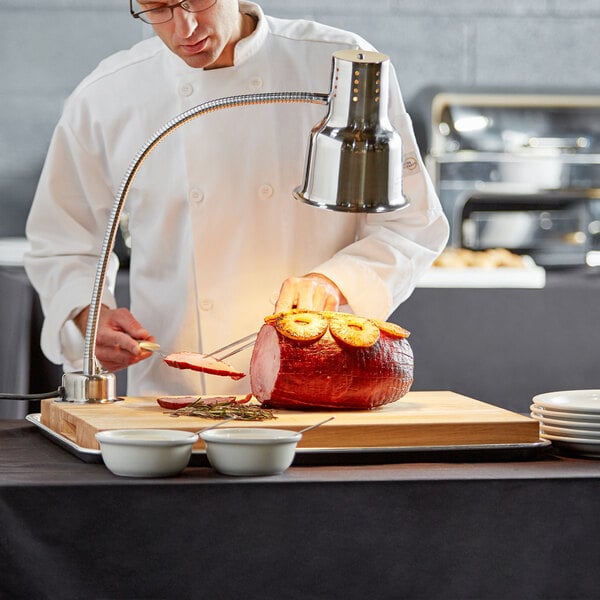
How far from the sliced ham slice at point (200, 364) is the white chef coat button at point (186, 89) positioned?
519 mm

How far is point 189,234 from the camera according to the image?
2.16 meters

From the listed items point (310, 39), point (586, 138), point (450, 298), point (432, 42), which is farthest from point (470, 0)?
point (310, 39)

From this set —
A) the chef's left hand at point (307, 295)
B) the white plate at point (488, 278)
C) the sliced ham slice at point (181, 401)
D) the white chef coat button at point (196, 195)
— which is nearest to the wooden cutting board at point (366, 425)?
the sliced ham slice at point (181, 401)

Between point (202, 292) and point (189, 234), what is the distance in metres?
0.11

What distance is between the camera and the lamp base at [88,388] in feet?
5.79

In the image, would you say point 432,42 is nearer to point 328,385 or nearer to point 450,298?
point 450,298

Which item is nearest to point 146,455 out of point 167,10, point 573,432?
point 573,432

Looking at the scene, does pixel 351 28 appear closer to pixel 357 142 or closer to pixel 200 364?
pixel 200 364

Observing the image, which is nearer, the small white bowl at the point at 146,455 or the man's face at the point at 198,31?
the small white bowl at the point at 146,455

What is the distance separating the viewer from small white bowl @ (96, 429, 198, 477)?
1358 mm

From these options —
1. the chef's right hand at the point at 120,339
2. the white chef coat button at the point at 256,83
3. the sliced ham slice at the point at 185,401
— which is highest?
the white chef coat button at the point at 256,83

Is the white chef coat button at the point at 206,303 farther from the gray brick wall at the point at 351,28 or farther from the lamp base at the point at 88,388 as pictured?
the gray brick wall at the point at 351,28

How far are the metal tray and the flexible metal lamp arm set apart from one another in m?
0.19

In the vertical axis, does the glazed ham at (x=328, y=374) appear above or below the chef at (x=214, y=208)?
below
